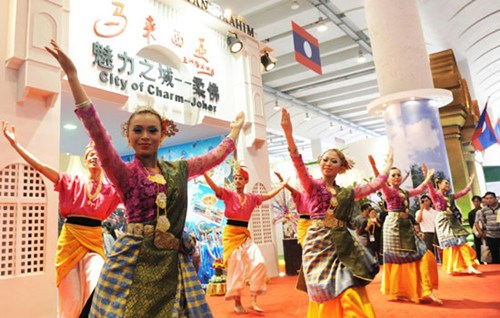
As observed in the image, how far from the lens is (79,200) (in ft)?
9.29

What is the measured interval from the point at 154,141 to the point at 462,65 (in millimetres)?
12469

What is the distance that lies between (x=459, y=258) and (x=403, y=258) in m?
2.40

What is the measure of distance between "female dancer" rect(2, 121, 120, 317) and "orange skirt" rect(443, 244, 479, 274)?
5305 mm

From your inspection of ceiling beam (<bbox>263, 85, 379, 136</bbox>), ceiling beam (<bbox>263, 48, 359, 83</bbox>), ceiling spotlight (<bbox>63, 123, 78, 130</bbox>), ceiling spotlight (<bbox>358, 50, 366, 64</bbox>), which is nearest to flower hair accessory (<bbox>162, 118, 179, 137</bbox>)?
ceiling spotlight (<bbox>63, 123, 78, 130</bbox>)

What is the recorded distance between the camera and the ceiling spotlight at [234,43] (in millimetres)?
7012

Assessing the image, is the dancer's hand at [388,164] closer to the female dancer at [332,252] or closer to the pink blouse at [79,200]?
the female dancer at [332,252]

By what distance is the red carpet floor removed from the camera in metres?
3.69

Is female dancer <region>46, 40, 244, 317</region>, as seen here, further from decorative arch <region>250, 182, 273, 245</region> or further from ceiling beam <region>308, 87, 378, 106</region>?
ceiling beam <region>308, 87, 378, 106</region>

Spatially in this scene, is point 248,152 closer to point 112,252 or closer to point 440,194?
point 440,194

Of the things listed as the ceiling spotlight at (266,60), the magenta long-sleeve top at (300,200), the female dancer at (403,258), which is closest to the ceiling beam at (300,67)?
the ceiling spotlight at (266,60)

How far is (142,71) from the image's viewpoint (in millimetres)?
5523

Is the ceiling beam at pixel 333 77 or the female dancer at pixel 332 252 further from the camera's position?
the ceiling beam at pixel 333 77

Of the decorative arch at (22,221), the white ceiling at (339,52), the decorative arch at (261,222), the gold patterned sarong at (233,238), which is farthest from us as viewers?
the white ceiling at (339,52)

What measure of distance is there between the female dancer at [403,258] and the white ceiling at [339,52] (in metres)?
3.50
